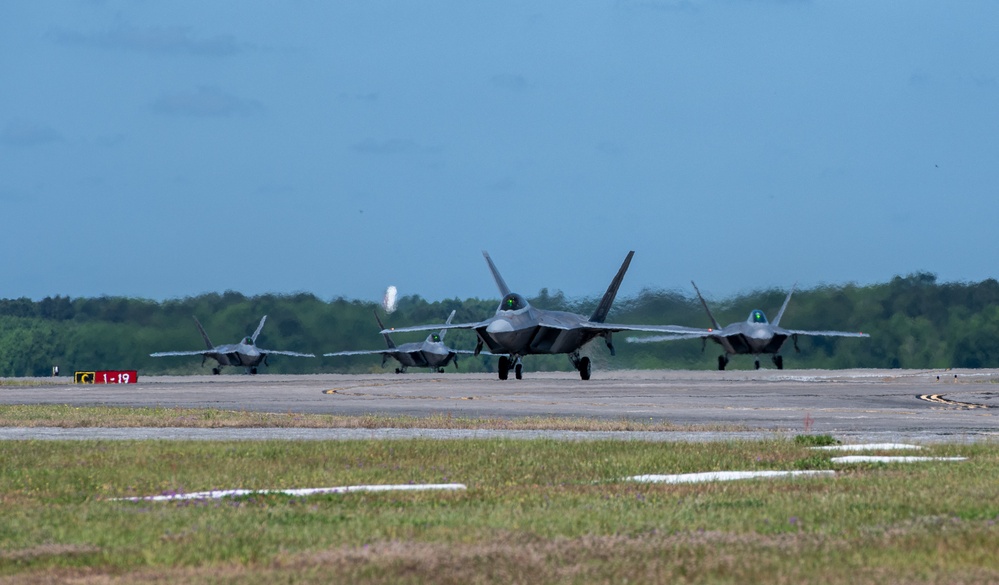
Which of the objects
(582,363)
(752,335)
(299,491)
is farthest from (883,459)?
(752,335)

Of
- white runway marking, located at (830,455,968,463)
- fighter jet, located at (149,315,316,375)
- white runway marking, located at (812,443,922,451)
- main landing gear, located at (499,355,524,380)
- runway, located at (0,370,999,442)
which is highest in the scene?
fighter jet, located at (149,315,316,375)

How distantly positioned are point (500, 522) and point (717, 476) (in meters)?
4.65

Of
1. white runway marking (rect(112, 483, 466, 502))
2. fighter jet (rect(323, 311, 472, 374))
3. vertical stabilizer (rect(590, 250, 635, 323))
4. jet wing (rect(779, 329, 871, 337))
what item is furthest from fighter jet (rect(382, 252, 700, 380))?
white runway marking (rect(112, 483, 466, 502))

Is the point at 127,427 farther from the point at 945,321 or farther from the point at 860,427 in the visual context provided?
the point at 945,321

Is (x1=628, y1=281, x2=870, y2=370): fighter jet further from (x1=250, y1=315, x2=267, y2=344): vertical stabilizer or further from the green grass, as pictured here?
the green grass

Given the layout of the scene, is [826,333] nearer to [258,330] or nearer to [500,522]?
[258,330]

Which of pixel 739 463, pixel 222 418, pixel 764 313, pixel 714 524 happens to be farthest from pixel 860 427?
pixel 764 313

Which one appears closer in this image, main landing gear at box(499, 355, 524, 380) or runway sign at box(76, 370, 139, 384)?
main landing gear at box(499, 355, 524, 380)

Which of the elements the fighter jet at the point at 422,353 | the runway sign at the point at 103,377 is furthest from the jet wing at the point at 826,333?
the runway sign at the point at 103,377

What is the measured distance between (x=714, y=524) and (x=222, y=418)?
713 inches

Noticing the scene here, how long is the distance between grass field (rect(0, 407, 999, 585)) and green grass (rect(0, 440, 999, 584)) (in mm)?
26

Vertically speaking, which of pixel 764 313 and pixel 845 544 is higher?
pixel 764 313

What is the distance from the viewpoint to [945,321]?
281 feet

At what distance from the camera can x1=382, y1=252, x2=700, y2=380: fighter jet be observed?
55.1 meters
